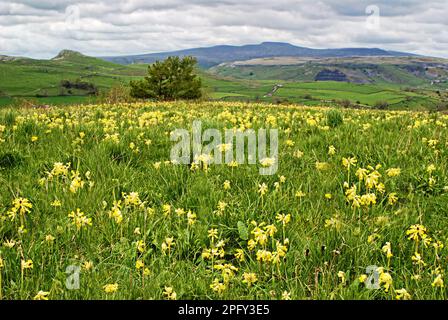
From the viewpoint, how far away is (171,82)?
60.3 m

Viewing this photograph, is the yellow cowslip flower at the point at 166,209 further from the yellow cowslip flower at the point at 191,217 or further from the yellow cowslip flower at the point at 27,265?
the yellow cowslip flower at the point at 27,265

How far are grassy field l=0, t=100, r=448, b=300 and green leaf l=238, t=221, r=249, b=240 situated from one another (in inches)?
0.6

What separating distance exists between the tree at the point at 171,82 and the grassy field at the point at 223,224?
5026 centimetres

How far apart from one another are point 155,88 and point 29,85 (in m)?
159

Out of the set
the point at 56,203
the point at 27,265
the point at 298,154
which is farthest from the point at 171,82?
the point at 27,265

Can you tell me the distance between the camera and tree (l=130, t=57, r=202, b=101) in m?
57.0

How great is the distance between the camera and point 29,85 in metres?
193

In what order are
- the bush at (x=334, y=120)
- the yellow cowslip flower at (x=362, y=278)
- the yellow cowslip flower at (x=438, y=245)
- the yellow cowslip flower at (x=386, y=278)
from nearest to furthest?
the yellow cowslip flower at (x=386, y=278), the yellow cowslip flower at (x=362, y=278), the yellow cowslip flower at (x=438, y=245), the bush at (x=334, y=120)

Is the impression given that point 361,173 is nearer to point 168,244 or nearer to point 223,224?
point 223,224

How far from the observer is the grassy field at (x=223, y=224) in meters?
3.65

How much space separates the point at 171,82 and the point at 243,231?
57.6 meters

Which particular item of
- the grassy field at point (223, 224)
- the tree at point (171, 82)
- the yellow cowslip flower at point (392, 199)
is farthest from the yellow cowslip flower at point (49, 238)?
the tree at point (171, 82)

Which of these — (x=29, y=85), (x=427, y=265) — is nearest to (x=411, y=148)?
(x=427, y=265)
